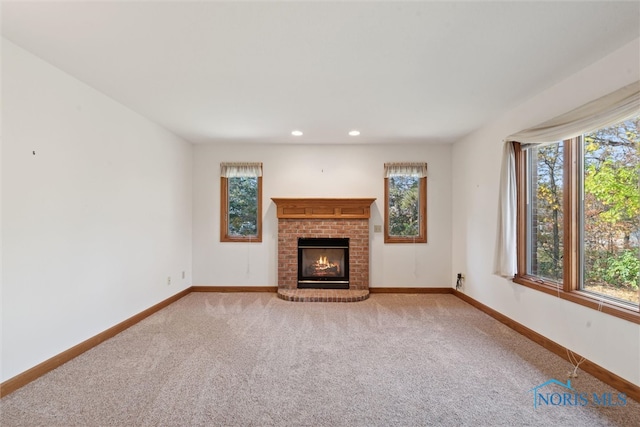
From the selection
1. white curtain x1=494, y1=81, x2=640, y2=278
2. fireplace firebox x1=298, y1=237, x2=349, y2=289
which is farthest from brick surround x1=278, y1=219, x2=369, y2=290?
white curtain x1=494, y1=81, x2=640, y2=278

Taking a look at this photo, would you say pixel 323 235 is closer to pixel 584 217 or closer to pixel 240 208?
pixel 240 208

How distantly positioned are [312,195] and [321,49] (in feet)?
10.00

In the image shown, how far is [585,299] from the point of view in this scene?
8.13 feet

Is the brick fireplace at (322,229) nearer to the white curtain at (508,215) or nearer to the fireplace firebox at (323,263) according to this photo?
the fireplace firebox at (323,263)

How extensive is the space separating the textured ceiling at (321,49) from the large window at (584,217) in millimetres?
665

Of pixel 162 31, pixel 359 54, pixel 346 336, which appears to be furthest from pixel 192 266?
pixel 359 54

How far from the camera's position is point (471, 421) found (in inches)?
73.7

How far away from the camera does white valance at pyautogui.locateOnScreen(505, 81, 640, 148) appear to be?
2034 millimetres

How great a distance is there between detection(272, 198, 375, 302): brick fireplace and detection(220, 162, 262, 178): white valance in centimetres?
64

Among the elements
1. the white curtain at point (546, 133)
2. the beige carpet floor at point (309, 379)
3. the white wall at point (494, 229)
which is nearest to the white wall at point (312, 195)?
the white wall at point (494, 229)

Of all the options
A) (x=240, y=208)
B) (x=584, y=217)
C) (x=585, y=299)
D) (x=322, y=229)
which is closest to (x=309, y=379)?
(x=585, y=299)

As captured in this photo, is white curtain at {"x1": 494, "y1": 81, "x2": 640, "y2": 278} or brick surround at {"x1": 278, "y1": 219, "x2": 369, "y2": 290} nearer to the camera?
white curtain at {"x1": 494, "y1": 81, "x2": 640, "y2": 278}

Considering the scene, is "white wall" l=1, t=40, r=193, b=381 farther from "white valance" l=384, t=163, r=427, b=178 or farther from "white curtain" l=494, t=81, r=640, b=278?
"white curtain" l=494, t=81, r=640, b=278

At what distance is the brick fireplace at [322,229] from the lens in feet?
16.1
